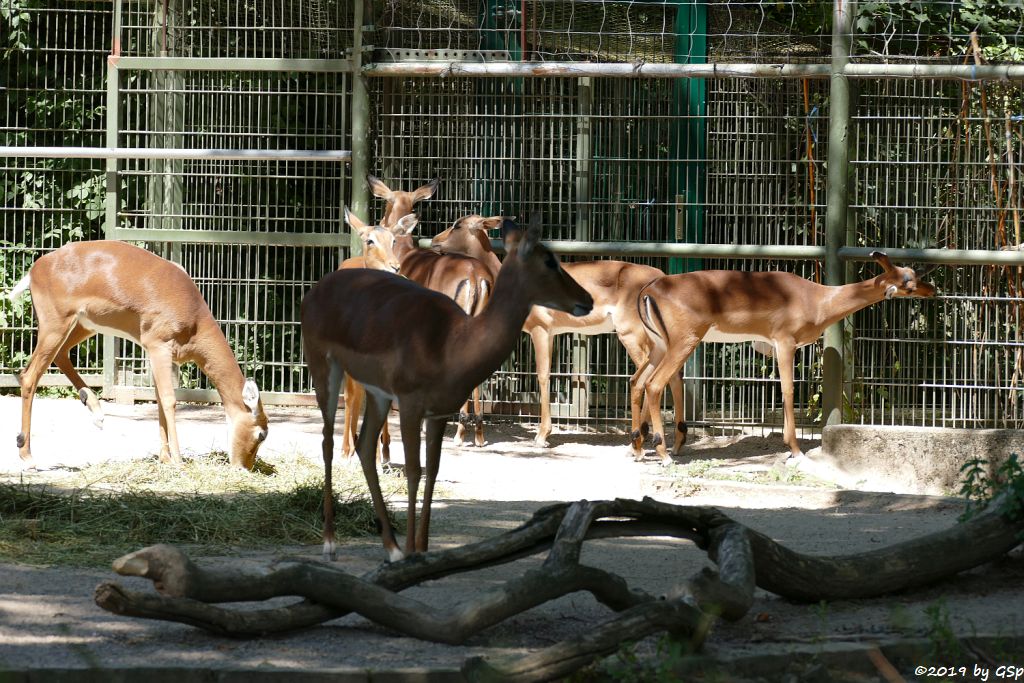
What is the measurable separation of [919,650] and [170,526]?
372 centimetres

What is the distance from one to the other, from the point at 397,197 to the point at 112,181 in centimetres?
312

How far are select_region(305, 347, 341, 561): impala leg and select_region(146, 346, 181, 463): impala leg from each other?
8.90ft

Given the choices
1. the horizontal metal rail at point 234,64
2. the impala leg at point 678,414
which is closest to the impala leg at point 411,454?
the impala leg at point 678,414

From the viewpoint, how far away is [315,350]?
20.2 ft

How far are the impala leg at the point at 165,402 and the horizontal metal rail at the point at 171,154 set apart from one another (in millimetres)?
3151

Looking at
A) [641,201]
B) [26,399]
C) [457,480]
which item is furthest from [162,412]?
[641,201]

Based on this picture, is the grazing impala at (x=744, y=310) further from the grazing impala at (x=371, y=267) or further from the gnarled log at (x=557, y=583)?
the gnarled log at (x=557, y=583)

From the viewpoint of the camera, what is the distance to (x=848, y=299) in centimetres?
1022

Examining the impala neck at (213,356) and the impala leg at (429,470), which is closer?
the impala leg at (429,470)

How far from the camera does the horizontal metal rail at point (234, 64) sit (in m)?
11.8

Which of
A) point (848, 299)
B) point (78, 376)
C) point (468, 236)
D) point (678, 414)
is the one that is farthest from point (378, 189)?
point (848, 299)

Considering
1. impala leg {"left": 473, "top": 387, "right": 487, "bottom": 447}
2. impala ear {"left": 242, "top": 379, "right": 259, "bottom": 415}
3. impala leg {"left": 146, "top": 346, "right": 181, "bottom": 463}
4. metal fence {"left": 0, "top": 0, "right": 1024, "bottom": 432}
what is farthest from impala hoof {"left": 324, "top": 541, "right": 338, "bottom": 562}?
metal fence {"left": 0, "top": 0, "right": 1024, "bottom": 432}

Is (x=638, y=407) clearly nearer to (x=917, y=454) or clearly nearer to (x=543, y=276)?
(x=917, y=454)

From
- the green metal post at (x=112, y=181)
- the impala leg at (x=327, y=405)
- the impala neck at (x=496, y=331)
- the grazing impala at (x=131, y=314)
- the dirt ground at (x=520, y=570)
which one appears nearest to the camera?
the dirt ground at (x=520, y=570)
